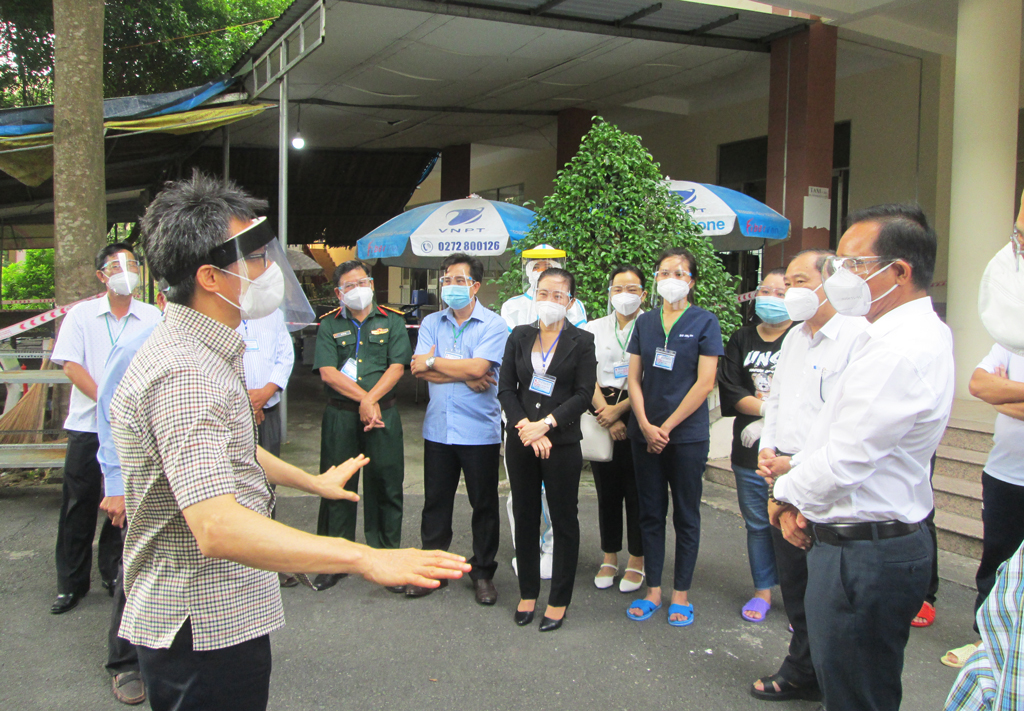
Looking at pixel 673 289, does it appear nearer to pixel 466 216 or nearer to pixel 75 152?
pixel 75 152

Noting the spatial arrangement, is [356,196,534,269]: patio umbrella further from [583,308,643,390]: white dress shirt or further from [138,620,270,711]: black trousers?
[138,620,270,711]: black trousers

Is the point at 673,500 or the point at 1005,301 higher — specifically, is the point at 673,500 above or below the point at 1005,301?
below

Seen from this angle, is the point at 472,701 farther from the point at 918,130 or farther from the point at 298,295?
the point at 918,130

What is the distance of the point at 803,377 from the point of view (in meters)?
2.77

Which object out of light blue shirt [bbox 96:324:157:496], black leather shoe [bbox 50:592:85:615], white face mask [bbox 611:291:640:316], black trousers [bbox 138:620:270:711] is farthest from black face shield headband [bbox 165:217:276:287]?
black leather shoe [bbox 50:592:85:615]

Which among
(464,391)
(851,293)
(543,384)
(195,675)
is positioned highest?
(851,293)

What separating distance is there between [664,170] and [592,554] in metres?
9.69

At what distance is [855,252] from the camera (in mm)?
2205

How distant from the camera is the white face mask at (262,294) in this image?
185 centimetres

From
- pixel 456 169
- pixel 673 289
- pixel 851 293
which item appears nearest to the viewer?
pixel 851 293

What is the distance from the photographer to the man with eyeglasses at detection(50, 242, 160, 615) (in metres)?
3.96

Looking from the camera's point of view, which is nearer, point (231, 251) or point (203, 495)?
point (203, 495)

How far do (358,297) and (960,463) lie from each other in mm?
4603

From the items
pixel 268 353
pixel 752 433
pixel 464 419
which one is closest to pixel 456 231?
pixel 268 353
